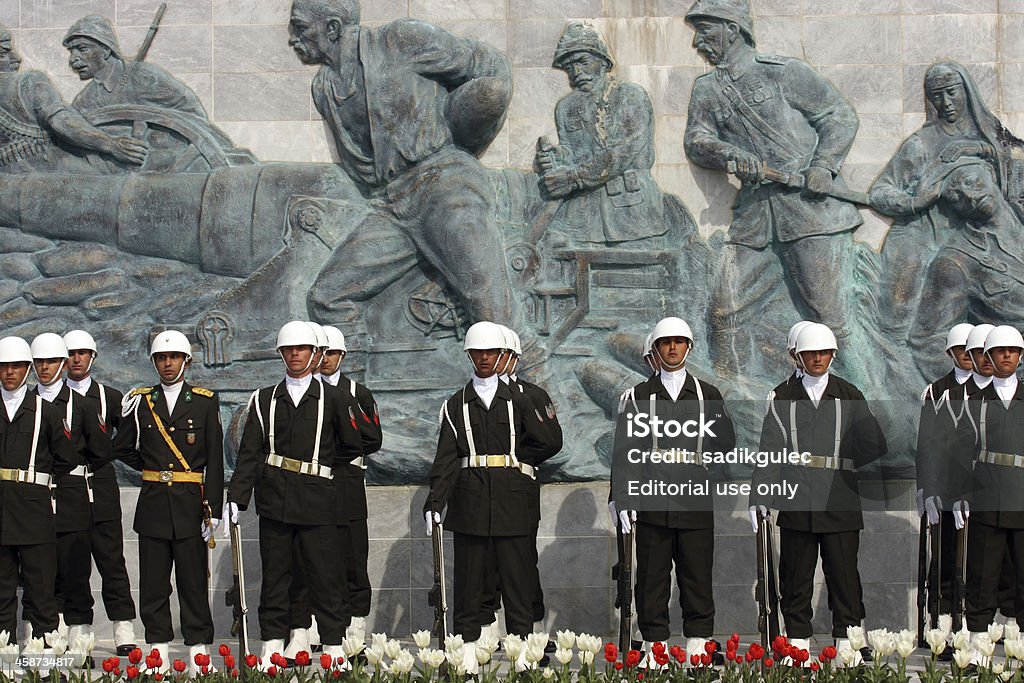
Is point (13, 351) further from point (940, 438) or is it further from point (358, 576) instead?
point (940, 438)

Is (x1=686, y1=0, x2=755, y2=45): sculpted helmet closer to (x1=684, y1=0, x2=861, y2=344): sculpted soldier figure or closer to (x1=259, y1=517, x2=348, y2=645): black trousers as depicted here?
(x1=684, y1=0, x2=861, y2=344): sculpted soldier figure

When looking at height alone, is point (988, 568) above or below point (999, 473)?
below

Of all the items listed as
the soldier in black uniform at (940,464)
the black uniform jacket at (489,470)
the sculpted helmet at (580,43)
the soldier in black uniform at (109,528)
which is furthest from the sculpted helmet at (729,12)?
the soldier in black uniform at (109,528)

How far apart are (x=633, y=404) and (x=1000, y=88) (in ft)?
14.9

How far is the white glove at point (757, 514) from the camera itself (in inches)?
365

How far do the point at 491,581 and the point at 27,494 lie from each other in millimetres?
2832

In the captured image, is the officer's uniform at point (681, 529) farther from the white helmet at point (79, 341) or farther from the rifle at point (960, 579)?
the white helmet at point (79, 341)

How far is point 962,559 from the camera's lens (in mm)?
9500

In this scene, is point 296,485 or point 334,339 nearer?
point 296,485

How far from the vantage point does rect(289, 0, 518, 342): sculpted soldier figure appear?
1152cm

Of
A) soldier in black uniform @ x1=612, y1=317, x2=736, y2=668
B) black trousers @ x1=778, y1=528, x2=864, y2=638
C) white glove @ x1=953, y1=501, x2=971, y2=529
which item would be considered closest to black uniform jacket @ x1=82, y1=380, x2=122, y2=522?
soldier in black uniform @ x1=612, y1=317, x2=736, y2=668

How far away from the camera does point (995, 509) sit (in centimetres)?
941

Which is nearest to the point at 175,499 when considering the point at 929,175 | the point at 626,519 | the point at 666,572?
the point at 626,519

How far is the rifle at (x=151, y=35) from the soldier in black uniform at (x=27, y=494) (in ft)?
11.3
